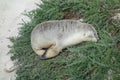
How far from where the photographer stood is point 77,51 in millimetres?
4855

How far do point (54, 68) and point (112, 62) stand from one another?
80cm

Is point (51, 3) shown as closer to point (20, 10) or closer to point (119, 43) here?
point (20, 10)

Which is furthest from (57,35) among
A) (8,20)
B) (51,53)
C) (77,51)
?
(8,20)

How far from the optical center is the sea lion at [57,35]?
16.4ft

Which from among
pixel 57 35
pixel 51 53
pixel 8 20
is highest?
pixel 8 20

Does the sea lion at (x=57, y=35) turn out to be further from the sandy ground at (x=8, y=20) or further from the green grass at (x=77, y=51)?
the sandy ground at (x=8, y=20)

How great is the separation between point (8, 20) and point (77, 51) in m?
1.68

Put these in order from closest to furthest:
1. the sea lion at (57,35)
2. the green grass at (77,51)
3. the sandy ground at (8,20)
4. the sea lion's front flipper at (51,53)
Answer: the green grass at (77,51)
the sea lion at (57,35)
the sea lion's front flipper at (51,53)
the sandy ground at (8,20)

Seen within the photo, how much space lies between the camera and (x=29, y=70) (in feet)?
17.1

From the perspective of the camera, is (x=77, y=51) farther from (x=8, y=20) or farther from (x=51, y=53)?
(x=8, y=20)

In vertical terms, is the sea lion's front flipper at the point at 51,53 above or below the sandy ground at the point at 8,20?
below

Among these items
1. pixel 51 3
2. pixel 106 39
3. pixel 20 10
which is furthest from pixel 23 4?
pixel 106 39

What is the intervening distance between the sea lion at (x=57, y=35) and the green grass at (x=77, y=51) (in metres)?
0.08

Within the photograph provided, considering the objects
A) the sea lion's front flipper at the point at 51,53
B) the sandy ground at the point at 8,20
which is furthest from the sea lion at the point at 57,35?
the sandy ground at the point at 8,20
